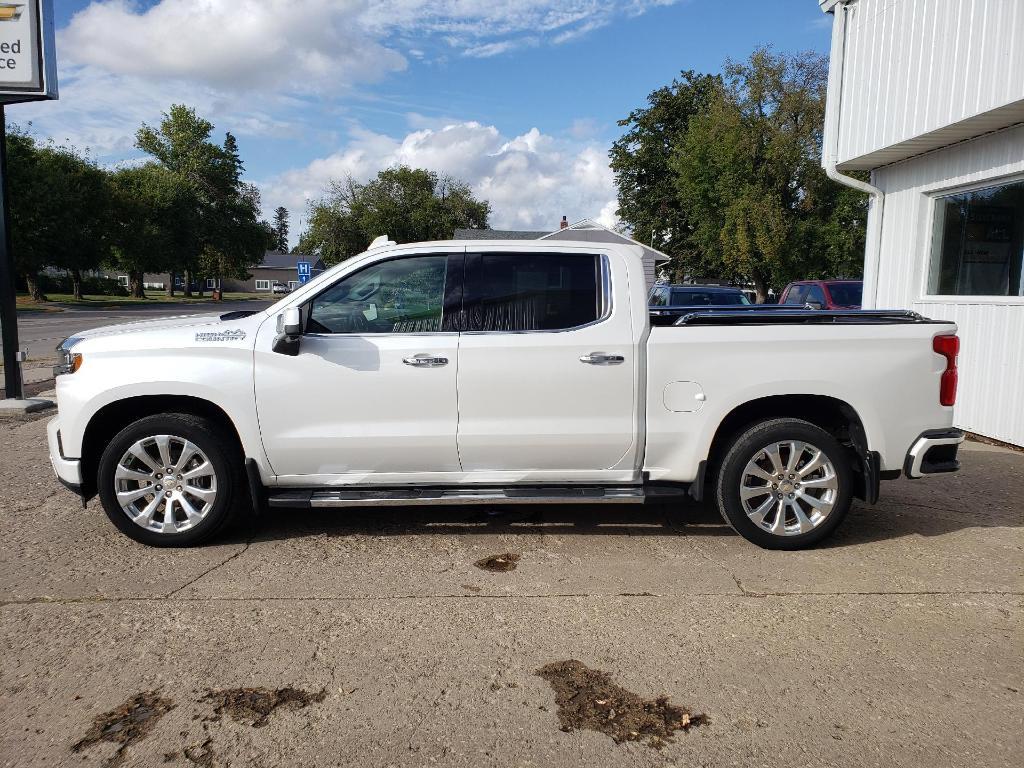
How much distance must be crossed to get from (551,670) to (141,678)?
1781mm

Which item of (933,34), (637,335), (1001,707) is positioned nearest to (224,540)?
(637,335)

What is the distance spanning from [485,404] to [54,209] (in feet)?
144

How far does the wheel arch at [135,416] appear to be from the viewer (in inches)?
189

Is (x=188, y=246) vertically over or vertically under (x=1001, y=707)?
over

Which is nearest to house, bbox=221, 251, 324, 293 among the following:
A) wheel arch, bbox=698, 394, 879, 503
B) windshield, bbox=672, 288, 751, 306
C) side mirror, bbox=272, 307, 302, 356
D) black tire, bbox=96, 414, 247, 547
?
windshield, bbox=672, 288, 751, 306

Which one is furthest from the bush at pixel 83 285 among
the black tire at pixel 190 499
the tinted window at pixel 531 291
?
the tinted window at pixel 531 291

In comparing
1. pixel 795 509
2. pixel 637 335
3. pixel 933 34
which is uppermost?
pixel 933 34

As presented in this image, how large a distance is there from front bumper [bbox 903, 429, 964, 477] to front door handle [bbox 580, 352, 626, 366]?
1.94 metres

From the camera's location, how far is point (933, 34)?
328 inches

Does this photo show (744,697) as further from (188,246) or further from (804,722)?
(188,246)

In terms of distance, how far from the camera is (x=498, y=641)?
3.67 metres

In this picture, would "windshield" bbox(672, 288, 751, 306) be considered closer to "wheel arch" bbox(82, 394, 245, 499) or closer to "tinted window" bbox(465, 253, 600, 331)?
"tinted window" bbox(465, 253, 600, 331)

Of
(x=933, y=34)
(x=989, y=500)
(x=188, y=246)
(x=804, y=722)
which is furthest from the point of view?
(x=188, y=246)

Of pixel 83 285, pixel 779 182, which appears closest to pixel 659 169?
pixel 779 182
